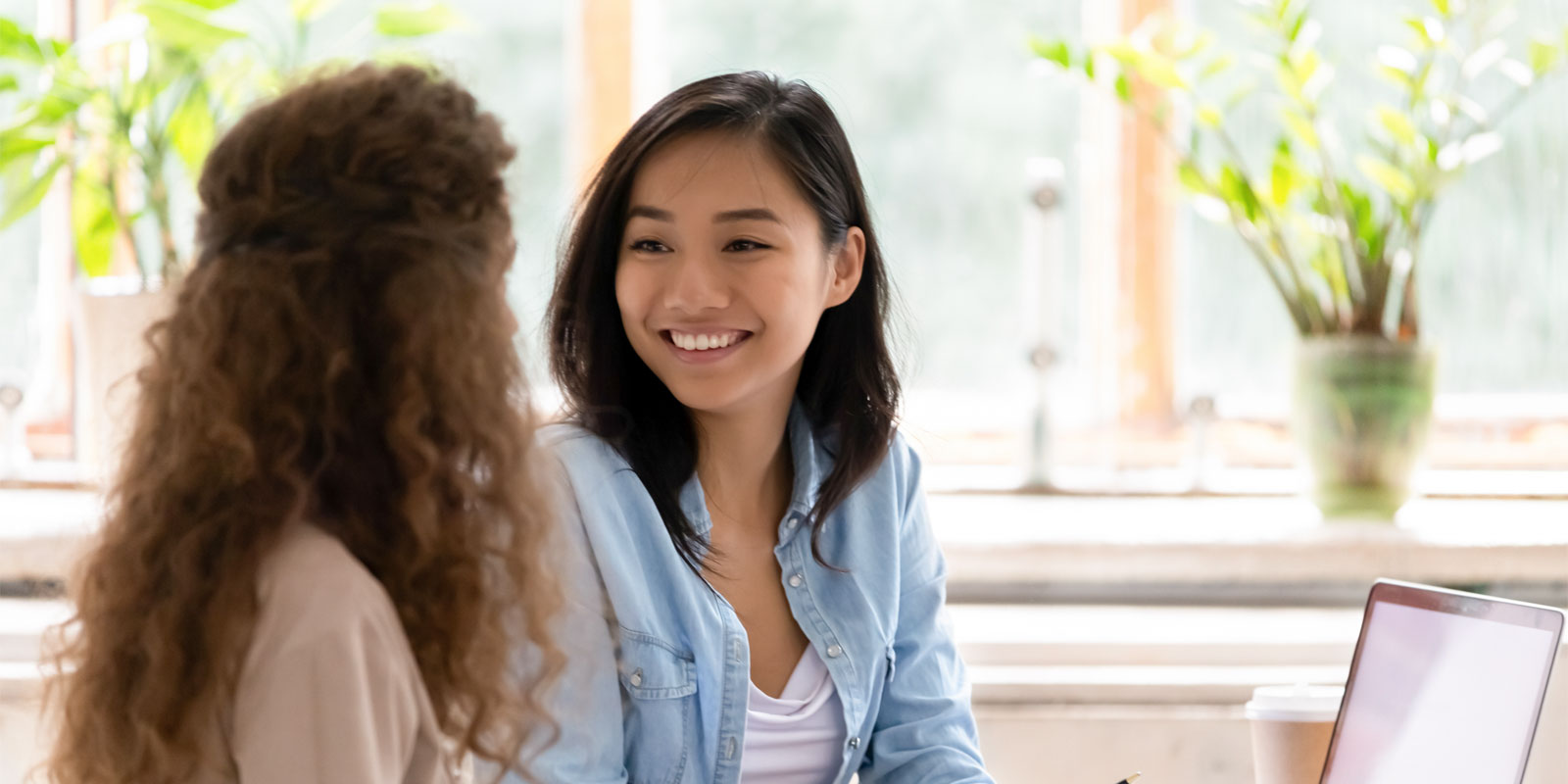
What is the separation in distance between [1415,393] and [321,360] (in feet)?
4.86

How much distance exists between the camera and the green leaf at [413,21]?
1.84 meters

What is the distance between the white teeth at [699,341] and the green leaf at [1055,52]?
32.4 inches

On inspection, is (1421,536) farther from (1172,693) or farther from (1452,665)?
(1452,665)

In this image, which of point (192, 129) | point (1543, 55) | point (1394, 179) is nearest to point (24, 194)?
point (192, 129)

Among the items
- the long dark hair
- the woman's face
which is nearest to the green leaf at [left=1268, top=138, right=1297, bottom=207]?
the long dark hair

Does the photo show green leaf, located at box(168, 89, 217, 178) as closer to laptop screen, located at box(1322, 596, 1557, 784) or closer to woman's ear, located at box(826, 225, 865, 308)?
woman's ear, located at box(826, 225, 865, 308)

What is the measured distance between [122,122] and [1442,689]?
1.50 meters

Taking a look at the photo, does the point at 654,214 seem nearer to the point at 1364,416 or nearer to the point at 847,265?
the point at 847,265

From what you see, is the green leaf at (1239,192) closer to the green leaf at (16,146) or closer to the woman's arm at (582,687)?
the woman's arm at (582,687)

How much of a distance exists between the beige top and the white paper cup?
0.75m

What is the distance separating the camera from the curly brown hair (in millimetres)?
642

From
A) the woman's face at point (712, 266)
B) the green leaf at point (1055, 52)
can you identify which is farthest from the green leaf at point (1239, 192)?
the woman's face at point (712, 266)

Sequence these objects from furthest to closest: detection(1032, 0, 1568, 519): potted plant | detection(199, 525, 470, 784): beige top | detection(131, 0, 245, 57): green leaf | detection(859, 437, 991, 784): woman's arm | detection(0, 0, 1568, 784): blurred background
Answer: detection(0, 0, 1568, 784): blurred background
detection(1032, 0, 1568, 519): potted plant
detection(131, 0, 245, 57): green leaf
detection(859, 437, 991, 784): woman's arm
detection(199, 525, 470, 784): beige top

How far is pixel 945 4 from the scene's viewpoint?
217 centimetres
